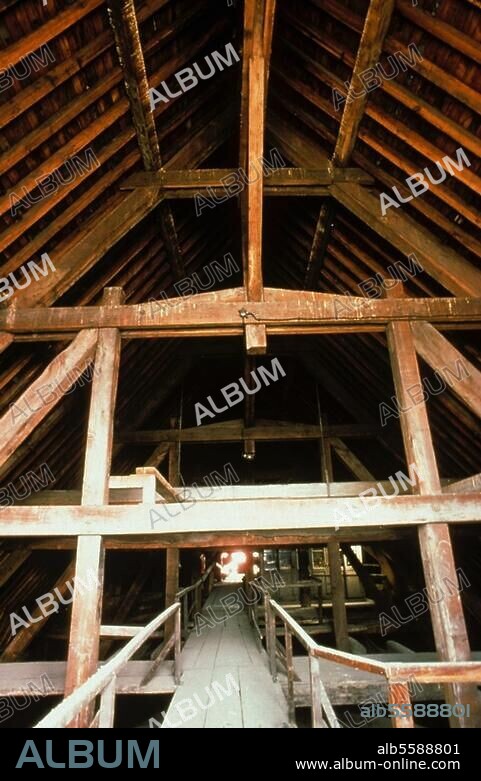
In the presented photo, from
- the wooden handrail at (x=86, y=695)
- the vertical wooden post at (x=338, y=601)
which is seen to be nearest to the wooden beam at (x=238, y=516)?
the wooden handrail at (x=86, y=695)

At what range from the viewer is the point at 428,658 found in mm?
5371

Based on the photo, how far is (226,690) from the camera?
423cm

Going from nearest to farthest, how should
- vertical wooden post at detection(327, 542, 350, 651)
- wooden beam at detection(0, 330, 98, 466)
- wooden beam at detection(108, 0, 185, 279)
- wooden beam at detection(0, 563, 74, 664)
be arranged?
wooden beam at detection(108, 0, 185, 279) → wooden beam at detection(0, 330, 98, 466) → wooden beam at detection(0, 563, 74, 664) → vertical wooden post at detection(327, 542, 350, 651)

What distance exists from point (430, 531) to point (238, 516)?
1.52 metres

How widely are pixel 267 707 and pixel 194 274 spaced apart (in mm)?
5530

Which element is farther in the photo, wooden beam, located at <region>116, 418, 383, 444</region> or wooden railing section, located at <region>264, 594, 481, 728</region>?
wooden beam, located at <region>116, 418, 383, 444</region>

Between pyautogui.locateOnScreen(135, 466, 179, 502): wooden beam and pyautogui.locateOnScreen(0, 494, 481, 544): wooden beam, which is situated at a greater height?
pyautogui.locateOnScreen(135, 466, 179, 502): wooden beam

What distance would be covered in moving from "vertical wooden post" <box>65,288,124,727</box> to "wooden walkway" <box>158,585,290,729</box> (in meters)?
0.78

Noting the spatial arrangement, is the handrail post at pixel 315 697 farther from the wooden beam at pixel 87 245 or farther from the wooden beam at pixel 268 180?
the wooden beam at pixel 268 180

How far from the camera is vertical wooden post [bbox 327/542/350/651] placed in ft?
23.1

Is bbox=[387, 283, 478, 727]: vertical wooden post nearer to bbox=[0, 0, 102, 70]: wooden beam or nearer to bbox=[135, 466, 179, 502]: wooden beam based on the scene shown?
bbox=[135, 466, 179, 502]: wooden beam

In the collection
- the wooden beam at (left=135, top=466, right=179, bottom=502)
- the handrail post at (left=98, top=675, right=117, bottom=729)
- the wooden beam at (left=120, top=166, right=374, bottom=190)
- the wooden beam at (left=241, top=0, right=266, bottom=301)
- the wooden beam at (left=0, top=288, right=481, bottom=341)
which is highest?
the wooden beam at (left=120, top=166, right=374, bottom=190)

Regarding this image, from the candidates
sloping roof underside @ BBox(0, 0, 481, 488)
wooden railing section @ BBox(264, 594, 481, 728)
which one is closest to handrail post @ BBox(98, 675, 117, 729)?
wooden railing section @ BBox(264, 594, 481, 728)

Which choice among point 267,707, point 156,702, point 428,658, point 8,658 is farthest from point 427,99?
point 156,702
